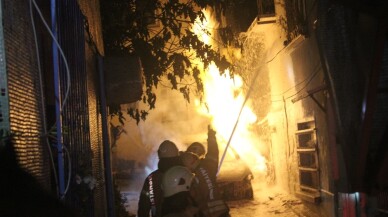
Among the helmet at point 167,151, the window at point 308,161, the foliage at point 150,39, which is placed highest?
the foliage at point 150,39

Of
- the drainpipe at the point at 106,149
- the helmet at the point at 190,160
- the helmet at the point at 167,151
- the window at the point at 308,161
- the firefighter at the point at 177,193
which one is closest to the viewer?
the firefighter at the point at 177,193

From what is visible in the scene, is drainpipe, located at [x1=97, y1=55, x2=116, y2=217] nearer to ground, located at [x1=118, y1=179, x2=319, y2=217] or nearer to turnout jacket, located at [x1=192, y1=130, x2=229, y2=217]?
turnout jacket, located at [x1=192, y1=130, x2=229, y2=217]

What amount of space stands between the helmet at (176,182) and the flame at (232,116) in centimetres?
1278

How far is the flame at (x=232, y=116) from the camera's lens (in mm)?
19203

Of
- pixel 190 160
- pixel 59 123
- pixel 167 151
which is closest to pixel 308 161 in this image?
pixel 190 160

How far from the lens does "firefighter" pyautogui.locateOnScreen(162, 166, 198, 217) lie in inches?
205

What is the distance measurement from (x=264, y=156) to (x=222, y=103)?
215 inches

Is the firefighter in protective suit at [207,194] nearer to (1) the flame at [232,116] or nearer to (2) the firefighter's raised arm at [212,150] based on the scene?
(2) the firefighter's raised arm at [212,150]

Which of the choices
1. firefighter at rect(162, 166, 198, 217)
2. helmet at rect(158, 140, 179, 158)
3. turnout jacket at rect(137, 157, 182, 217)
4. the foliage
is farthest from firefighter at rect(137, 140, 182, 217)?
the foliage

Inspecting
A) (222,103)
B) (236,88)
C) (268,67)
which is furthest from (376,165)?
(222,103)

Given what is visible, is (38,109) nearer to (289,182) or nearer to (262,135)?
(289,182)

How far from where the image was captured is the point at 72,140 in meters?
3.30

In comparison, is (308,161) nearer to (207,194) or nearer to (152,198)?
(207,194)

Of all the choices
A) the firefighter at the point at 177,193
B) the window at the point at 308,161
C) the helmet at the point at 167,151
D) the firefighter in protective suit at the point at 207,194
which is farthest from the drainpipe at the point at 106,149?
the window at the point at 308,161
